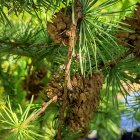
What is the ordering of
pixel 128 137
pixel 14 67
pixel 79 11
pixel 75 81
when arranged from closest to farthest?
1. pixel 79 11
2. pixel 75 81
3. pixel 14 67
4. pixel 128 137

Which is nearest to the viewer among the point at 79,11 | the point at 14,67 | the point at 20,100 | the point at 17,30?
the point at 79,11

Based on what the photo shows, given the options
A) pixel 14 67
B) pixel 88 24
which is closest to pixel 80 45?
pixel 88 24

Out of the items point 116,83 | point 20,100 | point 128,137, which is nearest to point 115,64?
point 116,83

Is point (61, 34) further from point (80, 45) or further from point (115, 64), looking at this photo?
point (115, 64)

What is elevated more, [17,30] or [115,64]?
[17,30]

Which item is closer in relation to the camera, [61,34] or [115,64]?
[61,34]

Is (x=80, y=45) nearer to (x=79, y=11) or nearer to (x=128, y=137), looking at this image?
(x=79, y=11)

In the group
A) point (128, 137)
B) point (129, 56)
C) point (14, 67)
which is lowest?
point (128, 137)

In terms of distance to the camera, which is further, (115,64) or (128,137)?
(128,137)

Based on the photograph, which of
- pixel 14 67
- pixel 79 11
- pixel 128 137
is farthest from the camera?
pixel 128 137
